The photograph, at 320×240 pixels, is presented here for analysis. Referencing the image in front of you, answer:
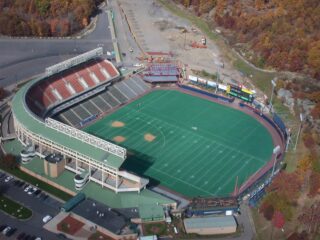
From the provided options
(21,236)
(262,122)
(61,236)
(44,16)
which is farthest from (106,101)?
(44,16)

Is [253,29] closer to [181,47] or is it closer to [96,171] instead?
[181,47]

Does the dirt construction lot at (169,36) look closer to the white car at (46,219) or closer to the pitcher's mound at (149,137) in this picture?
the pitcher's mound at (149,137)

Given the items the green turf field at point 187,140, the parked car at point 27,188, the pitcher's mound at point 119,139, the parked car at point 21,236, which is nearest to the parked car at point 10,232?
the parked car at point 21,236

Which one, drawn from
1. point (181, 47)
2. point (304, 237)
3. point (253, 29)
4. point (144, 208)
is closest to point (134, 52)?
point (181, 47)

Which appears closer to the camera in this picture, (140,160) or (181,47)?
(140,160)

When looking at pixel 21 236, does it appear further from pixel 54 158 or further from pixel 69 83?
pixel 69 83

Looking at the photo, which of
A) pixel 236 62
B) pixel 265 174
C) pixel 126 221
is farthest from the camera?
pixel 236 62
